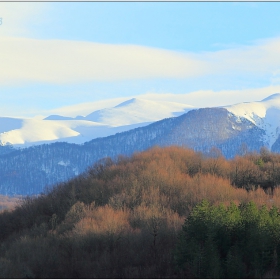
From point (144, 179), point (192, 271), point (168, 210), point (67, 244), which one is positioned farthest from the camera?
point (144, 179)

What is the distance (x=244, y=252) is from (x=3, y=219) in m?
46.1

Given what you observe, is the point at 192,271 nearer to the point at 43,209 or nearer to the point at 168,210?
the point at 168,210

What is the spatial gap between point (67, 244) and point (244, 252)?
2062 centimetres

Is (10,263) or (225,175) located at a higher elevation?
(225,175)

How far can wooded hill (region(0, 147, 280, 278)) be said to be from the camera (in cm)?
5144

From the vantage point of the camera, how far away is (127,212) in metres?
62.0

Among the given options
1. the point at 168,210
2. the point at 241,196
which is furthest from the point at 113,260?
the point at 241,196

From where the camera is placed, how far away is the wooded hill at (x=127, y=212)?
169 ft

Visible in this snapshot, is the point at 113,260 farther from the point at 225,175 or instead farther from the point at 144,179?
the point at 225,175

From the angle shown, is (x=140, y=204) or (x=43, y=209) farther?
(x=43, y=209)

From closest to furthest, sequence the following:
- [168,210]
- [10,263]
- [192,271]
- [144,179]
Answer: [192,271] < [10,263] < [168,210] < [144,179]

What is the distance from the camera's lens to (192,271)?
41.9 metres

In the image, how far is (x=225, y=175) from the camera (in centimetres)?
7375

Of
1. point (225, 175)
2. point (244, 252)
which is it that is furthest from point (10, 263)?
point (225, 175)
